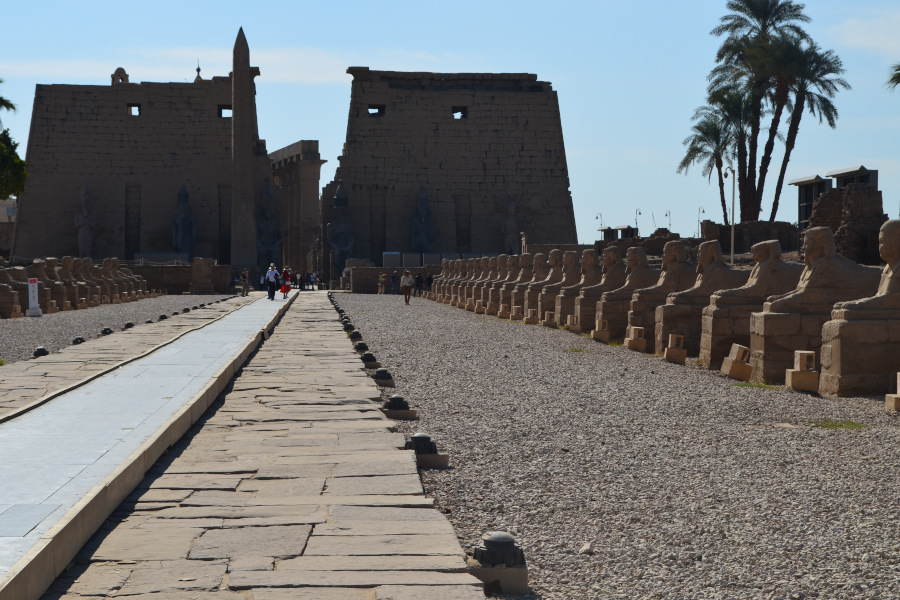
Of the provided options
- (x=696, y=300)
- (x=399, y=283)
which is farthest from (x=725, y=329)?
(x=399, y=283)

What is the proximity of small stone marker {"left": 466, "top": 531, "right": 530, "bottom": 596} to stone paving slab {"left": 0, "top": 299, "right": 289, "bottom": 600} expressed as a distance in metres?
1.37

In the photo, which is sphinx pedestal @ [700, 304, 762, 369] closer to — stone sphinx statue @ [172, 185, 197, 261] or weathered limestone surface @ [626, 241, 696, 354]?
weathered limestone surface @ [626, 241, 696, 354]

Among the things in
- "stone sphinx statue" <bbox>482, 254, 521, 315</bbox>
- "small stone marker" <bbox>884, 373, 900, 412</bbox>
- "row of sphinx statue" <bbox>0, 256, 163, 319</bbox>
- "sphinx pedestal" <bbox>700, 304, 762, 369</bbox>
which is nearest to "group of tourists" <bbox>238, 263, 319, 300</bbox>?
"row of sphinx statue" <bbox>0, 256, 163, 319</bbox>

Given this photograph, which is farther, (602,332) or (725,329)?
(602,332)

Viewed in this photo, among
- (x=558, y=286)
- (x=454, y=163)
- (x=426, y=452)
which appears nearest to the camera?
(x=426, y=452)

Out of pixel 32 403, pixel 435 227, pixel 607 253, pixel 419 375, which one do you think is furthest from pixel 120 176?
pixel 32 403

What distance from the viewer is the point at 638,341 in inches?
519

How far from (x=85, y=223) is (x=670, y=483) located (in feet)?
148

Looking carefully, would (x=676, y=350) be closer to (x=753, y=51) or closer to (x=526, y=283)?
(x=526, y=283)

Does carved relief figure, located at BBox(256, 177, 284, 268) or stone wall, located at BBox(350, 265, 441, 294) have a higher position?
carved relief figure, located at BBox(256, 177, 284, 268)

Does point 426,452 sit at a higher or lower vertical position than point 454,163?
lower

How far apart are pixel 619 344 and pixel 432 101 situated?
121ft

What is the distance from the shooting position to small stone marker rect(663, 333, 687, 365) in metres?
11.6

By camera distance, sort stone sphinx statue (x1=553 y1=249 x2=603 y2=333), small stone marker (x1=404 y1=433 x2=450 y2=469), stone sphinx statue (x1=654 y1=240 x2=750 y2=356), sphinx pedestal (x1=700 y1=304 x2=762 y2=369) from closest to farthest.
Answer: small stone marker (x1=404 y1=433 x2=450 y2=469), sphinx pedestal (x1=700 y1=304 x2=762 y2=369), stone sphinx statue (x1=654 y1=240 x2=750 y2=356), stone sphinx statue (x1=553 y1=249 x2=603 y2=333)
